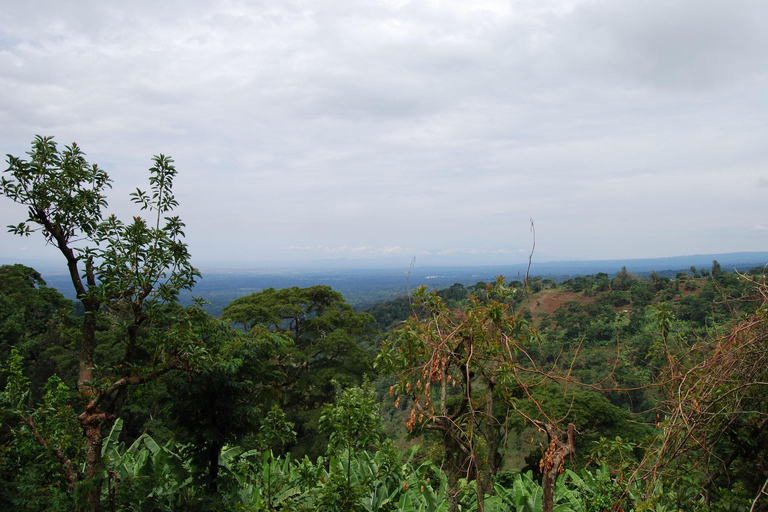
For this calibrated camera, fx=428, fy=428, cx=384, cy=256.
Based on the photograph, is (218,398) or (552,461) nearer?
(552,461)

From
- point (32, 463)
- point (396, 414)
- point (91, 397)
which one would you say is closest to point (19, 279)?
point (32, 463)

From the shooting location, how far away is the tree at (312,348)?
1303 centimetres

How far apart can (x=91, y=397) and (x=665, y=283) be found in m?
35.0

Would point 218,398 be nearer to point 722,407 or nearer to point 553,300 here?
point 722,407

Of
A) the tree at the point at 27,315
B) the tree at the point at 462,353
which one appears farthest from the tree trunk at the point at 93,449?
the tree at the point at 27,315

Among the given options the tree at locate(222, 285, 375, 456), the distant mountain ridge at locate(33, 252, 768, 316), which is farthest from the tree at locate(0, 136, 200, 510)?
the distant mountain ridge at locate(33, 252, 768, 316)

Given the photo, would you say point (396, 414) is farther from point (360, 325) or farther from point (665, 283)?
point (665, 283)

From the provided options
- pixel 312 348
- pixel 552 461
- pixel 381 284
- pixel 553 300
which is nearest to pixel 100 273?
pixel 552 461

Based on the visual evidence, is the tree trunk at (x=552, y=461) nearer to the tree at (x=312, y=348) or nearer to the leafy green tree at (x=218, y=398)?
the leafy green tree at (x=218, y=398)

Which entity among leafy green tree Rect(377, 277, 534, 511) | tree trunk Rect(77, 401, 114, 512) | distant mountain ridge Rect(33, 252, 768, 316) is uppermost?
leafy green tree Rect(377, 277, 534, 511)

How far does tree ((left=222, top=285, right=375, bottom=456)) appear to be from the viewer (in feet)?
42.8

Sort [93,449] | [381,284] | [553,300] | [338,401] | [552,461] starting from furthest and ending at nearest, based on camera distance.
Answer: [381,284] < [553,300] < [338,401] < [93,449] < [552,461]

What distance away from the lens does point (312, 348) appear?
13.9 m

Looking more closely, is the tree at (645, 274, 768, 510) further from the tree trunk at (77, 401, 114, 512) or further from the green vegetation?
the tree trunk at (77, 401, 114, 512)
